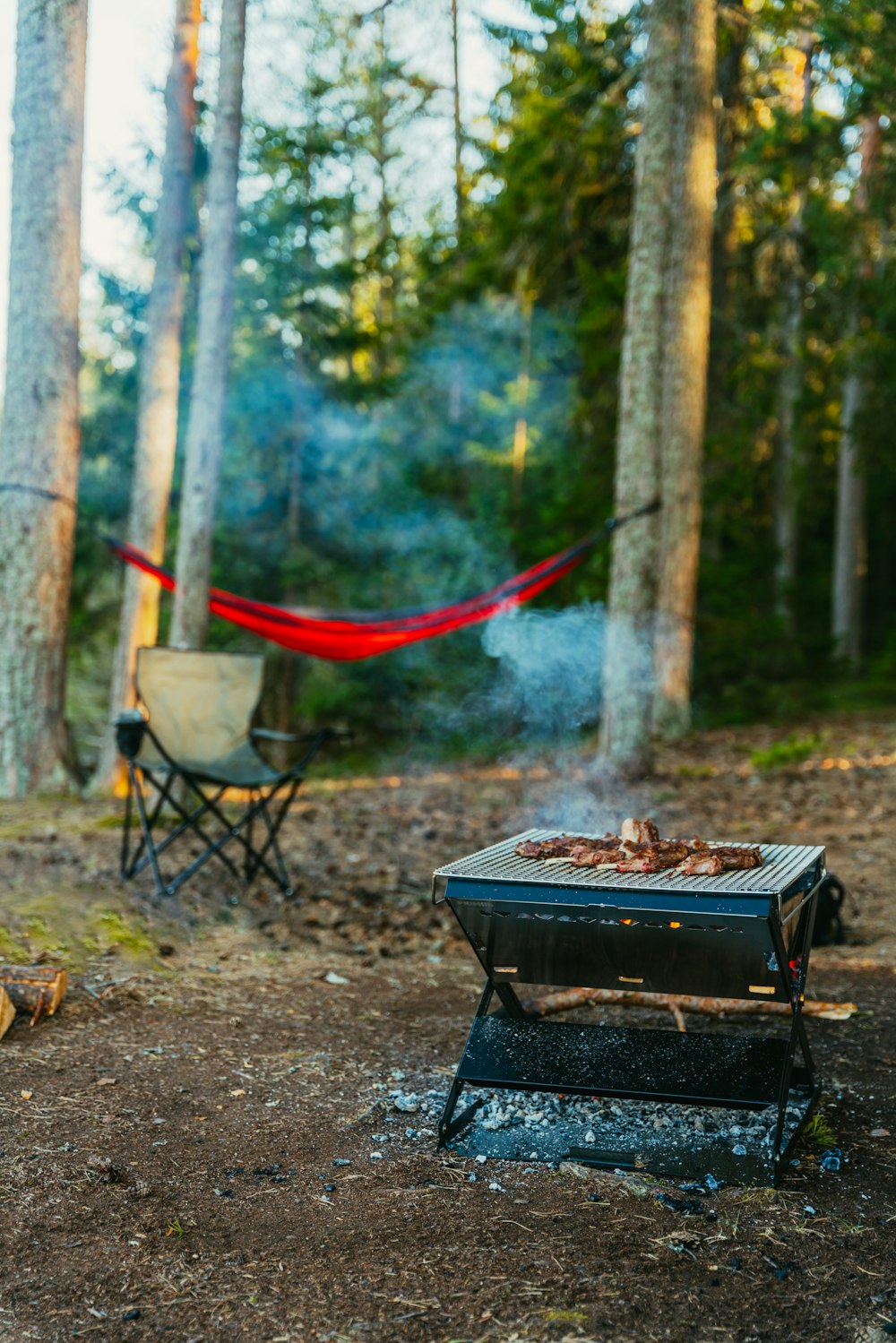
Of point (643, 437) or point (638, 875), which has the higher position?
point (643, 437)

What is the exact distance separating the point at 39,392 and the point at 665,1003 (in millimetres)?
3929

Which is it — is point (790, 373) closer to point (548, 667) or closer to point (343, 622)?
point (548, 667)

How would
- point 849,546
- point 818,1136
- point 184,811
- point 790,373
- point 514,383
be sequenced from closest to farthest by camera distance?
1. point 818,1136
2. point 184,811
3. point 790,373
4. point 514,383
5. point 849,546

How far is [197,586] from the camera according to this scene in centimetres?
532

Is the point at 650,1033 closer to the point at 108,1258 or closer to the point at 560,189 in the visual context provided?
the point at 108,1258

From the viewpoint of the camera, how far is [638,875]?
2.11 m

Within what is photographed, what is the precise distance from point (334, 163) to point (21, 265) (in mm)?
5977

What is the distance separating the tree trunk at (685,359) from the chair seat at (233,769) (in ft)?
10.9

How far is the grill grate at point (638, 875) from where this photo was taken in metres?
1.93

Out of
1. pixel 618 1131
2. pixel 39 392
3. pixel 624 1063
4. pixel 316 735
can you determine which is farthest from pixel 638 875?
pixel 39 392

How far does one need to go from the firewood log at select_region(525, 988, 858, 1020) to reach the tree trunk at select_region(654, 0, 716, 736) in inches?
160

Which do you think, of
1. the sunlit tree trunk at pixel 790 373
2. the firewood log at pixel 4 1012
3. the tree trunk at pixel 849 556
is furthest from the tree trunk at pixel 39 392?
the tree trunk at pixel 849 556

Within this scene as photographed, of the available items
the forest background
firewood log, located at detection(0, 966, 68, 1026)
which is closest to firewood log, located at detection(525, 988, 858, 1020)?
firewood log, located at detection(0, 966, 68, 1026)

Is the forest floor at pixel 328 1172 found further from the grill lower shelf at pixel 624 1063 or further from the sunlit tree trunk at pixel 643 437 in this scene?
the sunlit tree trunk at pixel 643 437
